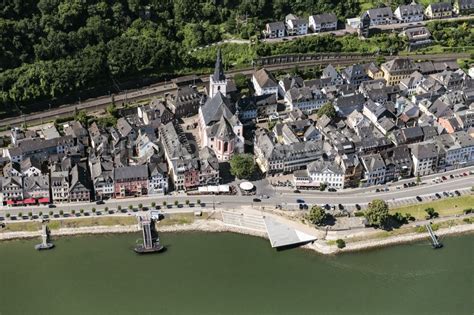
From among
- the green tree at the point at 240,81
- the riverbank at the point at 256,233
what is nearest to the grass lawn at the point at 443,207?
the riverbank at the point at 256,233

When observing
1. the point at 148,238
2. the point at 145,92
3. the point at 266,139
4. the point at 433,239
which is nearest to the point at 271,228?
the point at 148,238

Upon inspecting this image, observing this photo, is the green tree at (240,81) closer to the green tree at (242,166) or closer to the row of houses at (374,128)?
the row of houses at (374,128)

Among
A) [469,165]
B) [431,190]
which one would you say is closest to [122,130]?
[431,190]

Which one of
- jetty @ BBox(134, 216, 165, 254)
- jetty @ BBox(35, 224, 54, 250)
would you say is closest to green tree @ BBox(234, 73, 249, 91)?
jetty @ BBox(134, 216, 165, 254)

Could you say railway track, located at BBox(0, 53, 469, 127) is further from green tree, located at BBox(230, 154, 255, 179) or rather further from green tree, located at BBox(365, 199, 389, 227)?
green tree, located at BBox(365, 199, 389, 227)

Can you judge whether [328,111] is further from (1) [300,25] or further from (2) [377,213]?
(1) [300,25]

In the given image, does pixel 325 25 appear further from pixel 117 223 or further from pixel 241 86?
pixel 117 223
